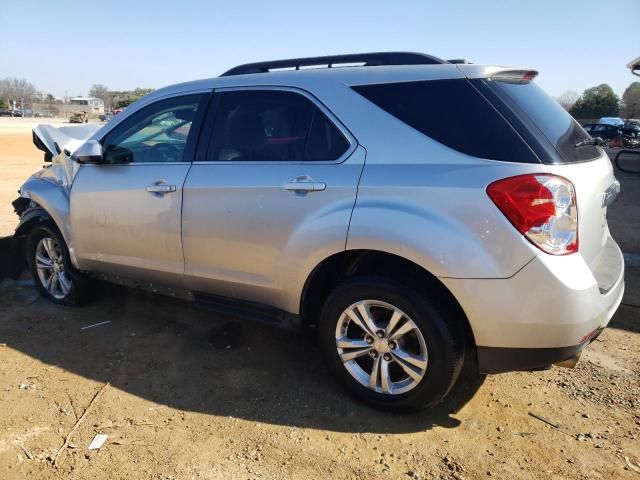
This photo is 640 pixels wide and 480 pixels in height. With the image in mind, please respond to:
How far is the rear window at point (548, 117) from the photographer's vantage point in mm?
2547

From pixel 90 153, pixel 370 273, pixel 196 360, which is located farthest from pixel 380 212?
pixel 90 153

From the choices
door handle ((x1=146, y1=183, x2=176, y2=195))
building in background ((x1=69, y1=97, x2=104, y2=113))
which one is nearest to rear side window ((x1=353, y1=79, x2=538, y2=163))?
door handle ((x1=146, y1=183, x2=176, y2=195))

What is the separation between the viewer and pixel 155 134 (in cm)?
381

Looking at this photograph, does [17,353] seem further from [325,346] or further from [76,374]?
[325,346]

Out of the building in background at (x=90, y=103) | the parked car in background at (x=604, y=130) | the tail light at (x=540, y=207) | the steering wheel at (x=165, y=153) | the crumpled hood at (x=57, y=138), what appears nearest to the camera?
the tail light at (x=540, y=207)

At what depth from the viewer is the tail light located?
232 cm

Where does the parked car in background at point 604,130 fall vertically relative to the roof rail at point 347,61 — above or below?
below

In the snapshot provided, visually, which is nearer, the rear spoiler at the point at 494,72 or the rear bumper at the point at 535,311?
the rear bumper at the point at 535,311

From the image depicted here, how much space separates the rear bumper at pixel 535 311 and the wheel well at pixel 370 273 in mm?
141

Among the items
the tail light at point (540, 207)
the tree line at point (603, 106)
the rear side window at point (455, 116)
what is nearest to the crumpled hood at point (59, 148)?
the rear side window at point (455, 116)

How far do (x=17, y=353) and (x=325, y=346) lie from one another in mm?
2271

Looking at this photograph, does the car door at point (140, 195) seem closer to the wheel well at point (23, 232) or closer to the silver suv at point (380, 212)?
the silver suv at point (380, 212)

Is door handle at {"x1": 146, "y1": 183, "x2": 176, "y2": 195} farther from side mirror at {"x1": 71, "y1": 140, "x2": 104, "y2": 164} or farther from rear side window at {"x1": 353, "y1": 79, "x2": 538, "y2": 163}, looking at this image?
rear side window at {"x1": 353, "y1": 79, "x2": 538, "y2": 163}

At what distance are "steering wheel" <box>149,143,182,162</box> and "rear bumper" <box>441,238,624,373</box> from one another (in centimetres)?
204
